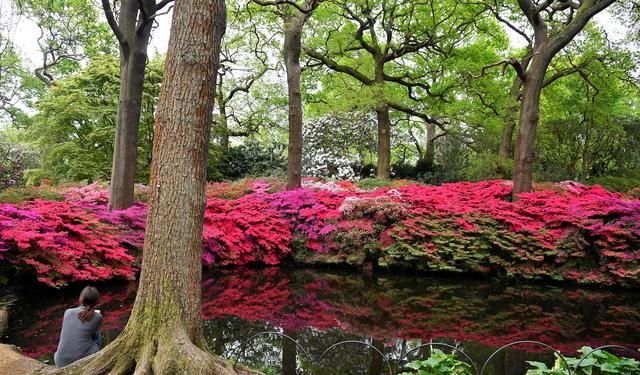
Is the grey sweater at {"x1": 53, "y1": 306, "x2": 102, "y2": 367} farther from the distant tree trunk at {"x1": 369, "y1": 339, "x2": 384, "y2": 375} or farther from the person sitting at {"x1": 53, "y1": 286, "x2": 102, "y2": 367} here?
the distant tree trunk at {"x1": 369, "y1": 339, "x2": 384, "y2": 375}

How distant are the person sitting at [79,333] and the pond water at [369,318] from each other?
2.92 ft

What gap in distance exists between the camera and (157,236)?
3.20 meters

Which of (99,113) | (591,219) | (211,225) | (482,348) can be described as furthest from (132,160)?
(591,219)

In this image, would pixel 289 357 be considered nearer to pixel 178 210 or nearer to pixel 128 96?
pixel 178 210

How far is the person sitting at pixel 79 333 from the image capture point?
3350mm

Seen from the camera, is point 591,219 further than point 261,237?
No

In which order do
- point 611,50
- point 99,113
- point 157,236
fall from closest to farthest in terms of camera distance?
point 157,236 < point 611,50 < point 99,113

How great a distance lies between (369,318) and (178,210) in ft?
10.7

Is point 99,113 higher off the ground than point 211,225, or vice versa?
point 99,113

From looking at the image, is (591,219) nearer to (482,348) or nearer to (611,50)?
(482,348)

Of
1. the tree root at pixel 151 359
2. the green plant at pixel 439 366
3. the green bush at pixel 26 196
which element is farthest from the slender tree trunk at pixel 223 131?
the green plant at pixel 439 366

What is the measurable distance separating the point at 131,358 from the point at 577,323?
4991 mm

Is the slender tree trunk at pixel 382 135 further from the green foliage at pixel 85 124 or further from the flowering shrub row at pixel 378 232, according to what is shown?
the green foliage at pixel 85 124

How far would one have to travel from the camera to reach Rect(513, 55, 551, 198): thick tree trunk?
959 cm
